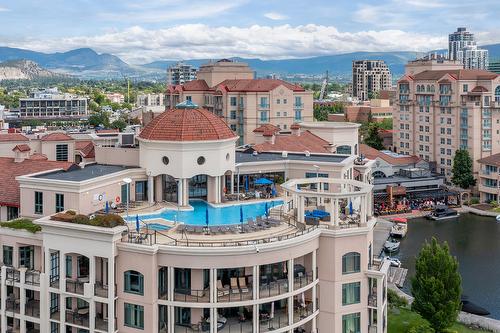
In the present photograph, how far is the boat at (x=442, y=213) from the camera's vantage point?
81562 mm

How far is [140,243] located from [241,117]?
6289 centimetres

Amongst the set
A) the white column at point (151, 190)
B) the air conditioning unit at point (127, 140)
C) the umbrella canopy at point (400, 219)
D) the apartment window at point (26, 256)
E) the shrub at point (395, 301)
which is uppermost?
the air conditioning unit at point (127, 140)

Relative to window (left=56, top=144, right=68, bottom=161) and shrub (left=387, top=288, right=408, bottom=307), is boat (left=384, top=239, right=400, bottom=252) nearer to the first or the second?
shrub (left=387, top=288, right=408, bottom=307)

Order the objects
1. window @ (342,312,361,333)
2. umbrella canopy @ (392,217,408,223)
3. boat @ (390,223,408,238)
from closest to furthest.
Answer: window @ (342,312,361,333)
boat @ (390,223,408,238)
umbrella canopy @ (392,217,408,223)

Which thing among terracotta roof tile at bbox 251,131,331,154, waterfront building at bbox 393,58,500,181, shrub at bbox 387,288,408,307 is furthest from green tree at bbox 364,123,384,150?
shrub at bbox 387,288,408,307

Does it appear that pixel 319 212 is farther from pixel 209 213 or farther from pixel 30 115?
pixel 30 115

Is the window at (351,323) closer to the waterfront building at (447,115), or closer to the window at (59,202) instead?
the window at (59,202)

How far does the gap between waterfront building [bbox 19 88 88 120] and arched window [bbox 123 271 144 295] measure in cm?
16280

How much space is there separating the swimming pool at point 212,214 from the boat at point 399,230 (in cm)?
3322

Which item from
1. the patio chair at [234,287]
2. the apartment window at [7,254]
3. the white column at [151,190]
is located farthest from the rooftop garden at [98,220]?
the white column at [151,190]

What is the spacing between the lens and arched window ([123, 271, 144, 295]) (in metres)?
30.8

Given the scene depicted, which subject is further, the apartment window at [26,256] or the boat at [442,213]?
the boat at [442,213]

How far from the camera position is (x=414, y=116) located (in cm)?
10288

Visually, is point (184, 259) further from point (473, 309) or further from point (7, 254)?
point (473, 309)
